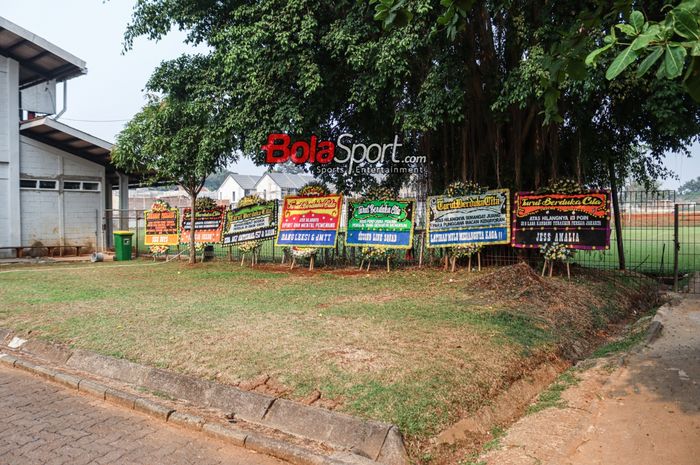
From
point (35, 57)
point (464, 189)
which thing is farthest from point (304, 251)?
point (35, 57)

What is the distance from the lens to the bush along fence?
10234mm

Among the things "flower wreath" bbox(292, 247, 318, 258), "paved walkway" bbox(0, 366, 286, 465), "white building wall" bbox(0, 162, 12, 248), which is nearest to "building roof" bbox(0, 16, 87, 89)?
"white building wall" bbox(0, 162, 12, 248)

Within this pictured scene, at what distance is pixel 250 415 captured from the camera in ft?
14.0

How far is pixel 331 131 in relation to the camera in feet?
43.8

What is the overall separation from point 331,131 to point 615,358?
936cm

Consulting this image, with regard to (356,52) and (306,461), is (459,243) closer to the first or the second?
(356,52)

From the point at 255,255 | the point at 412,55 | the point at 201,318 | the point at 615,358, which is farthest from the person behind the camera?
the point at 255,255

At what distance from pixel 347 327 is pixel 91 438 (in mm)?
3140

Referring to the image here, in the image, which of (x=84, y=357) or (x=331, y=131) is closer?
(x=84, y=357)

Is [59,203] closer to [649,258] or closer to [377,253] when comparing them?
[377,253]

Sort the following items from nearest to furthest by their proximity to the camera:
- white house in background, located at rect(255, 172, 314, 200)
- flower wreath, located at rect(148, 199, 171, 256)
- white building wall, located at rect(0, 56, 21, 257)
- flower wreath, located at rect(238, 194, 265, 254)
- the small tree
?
1. the small tree
2. flower wreath, located at rect(238, 194, 265, 254)
3. white building wall, located at rect(0, 56, 21, 257)
4. flower wreath, located at rect(148, 199, 171, 256)
5. white house in background, located at rect(255, 172, 314, 200)

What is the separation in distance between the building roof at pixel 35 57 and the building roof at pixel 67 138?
2.58 meters

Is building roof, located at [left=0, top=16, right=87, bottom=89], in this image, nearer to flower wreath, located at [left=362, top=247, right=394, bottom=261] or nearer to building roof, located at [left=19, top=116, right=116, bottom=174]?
building roof, located at [left=19, top=116, right=116, bottom=174]

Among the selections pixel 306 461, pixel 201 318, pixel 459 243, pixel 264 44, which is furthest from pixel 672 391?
pixel 264 44
